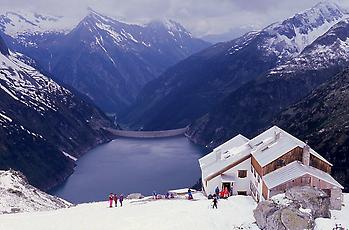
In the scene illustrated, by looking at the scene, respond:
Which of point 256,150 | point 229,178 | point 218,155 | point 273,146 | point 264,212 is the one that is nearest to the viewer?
point 264,212

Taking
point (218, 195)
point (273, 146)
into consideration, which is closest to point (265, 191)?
point (218, 195)

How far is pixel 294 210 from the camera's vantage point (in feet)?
155

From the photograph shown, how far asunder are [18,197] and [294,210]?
6052cm

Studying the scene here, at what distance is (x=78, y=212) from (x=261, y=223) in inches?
871

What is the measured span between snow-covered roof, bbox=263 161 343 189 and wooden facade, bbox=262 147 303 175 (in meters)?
0.54

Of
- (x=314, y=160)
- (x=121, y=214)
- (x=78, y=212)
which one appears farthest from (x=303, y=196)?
(x=78, y=212)

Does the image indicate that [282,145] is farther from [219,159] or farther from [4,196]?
[4,196]

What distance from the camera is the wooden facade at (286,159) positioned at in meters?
63.4

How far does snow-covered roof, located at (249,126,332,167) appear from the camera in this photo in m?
63.8

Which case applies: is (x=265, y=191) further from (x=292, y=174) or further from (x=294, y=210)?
(x=294, y=210)

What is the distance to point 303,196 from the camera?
52031 mm

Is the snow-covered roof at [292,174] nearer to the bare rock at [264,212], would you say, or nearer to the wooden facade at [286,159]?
the wooden facade at [286,159]

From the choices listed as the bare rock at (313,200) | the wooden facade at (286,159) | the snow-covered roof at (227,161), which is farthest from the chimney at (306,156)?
the snow-covered roof at (227,161)

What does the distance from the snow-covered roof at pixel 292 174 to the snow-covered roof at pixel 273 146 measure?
168 centimetres
